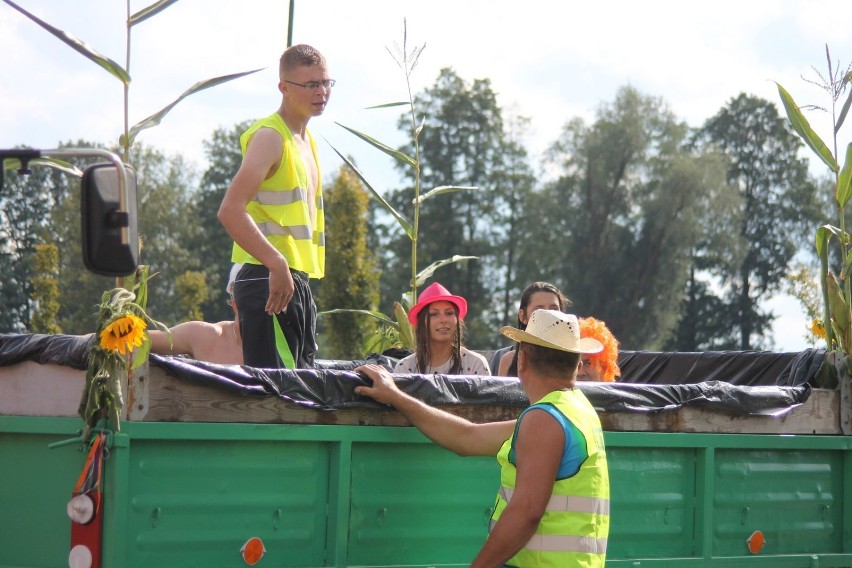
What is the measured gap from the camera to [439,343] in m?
6.34

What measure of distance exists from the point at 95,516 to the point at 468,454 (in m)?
1.23

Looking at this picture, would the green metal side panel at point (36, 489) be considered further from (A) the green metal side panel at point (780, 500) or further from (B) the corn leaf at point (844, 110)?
(B) the corn leaf at point (844, 110)

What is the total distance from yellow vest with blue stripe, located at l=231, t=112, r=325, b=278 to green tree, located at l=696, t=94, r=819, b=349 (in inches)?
2046

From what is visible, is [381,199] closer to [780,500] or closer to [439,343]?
[439,343]

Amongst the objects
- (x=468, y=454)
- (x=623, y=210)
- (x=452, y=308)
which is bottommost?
(x=468, y=454)

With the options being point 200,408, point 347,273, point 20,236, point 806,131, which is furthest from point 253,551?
point 20,236

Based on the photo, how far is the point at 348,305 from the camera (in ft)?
131

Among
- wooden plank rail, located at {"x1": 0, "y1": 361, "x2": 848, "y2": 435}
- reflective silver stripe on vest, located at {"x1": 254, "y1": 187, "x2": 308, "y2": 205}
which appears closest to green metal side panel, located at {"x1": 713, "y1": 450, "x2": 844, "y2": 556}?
wooden plank rail, located at {"x1": 0, "y1": 361, "x2": 848, "y2": 435}

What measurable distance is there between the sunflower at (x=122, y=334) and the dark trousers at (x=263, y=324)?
1.07m

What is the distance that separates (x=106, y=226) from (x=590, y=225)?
5280cm

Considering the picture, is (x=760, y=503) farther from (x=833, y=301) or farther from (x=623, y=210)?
(x=623, y=210)

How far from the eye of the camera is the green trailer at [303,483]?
350 centimetres

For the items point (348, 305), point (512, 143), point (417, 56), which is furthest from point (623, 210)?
point (417, 56)

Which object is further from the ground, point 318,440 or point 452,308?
point 452,308
